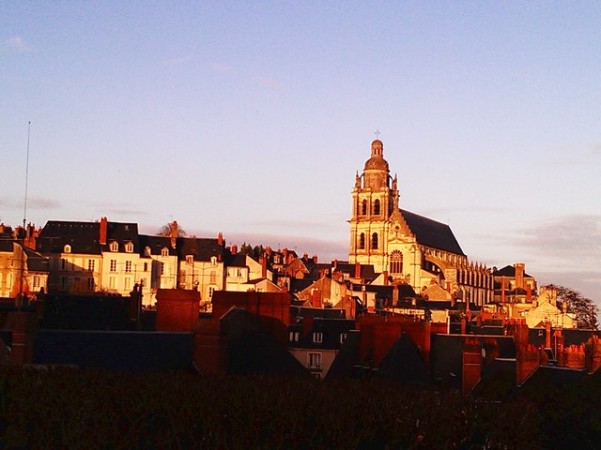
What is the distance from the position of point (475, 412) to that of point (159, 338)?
36.8 ft

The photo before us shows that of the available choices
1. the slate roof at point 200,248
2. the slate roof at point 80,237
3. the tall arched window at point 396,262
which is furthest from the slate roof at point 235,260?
the tall arched window at point 396,262

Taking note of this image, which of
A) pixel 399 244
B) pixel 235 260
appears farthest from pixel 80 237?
pixel 399 244

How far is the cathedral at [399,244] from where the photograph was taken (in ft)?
448

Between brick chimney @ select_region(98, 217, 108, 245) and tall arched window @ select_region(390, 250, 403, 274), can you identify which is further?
tall arched window @ select_region(390, 250, 403, 274)

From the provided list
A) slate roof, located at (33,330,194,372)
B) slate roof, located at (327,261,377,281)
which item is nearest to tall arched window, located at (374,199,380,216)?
slate roof, located at (327,261,377,281)

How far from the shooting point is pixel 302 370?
34.2 meters

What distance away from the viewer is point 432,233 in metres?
149

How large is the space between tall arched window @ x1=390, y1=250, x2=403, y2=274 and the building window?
8773cm

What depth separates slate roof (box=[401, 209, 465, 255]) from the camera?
14300cm

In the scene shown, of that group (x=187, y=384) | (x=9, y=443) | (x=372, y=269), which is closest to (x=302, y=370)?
(x=187, y=384)

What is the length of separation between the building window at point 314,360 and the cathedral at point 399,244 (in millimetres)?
78806

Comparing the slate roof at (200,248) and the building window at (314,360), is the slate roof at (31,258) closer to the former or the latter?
the slate roof at (200,248)

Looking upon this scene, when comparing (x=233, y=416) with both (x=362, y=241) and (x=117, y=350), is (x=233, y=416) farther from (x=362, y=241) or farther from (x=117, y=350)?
(x=362, y=241)

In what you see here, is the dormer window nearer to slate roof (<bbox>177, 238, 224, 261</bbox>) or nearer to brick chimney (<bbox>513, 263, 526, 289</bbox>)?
slate roof (<bbox>177, 238, 224, 261</bbox>)
